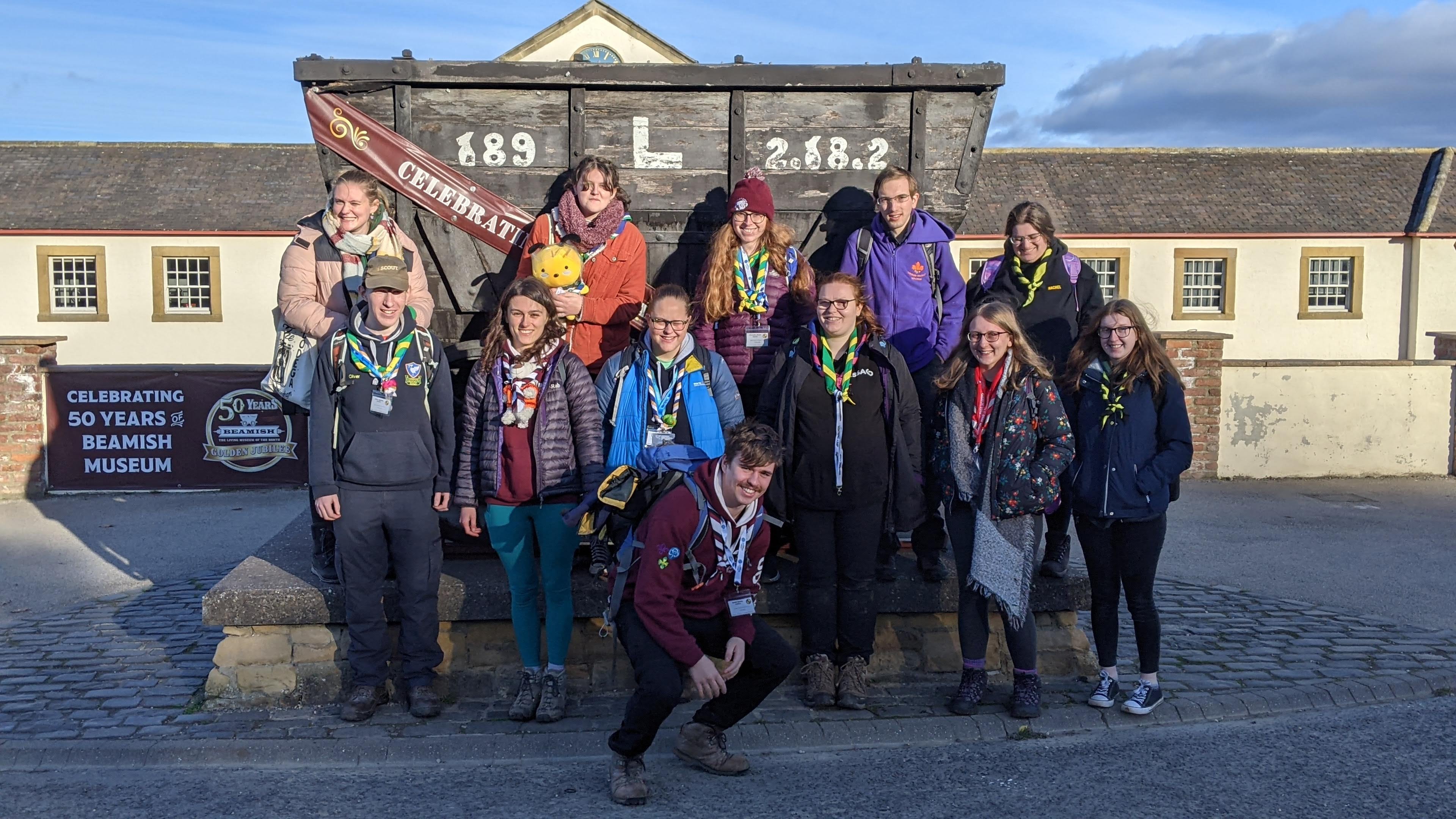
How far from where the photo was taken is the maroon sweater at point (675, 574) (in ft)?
13.5

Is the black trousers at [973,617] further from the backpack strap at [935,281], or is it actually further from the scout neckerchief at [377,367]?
the scout neckerchief at [377,367]

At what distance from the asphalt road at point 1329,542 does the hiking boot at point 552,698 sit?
500 centimetres

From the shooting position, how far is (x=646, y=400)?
5.07 metres

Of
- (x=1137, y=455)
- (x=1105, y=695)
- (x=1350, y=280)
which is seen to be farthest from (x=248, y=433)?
(x=1350, y=280)

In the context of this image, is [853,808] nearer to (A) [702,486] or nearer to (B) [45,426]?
(A) [702,486]

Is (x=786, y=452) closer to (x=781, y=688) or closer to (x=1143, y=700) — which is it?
(x=781, y=688)

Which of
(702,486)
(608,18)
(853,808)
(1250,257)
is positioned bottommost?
(853,808)

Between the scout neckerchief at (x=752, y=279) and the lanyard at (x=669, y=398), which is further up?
the scout neckerchief at (x=752, y=279)

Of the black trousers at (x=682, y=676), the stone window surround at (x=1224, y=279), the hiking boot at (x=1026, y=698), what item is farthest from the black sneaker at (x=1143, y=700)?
the stone window surround at (x=1224, y=279)

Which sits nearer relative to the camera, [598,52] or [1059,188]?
[1059,188]

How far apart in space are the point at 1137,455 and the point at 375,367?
336 cm

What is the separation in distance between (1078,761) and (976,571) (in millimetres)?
880

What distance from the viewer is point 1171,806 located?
4.18 meters

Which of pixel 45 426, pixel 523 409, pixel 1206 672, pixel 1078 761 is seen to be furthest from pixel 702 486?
pixel 45 426
